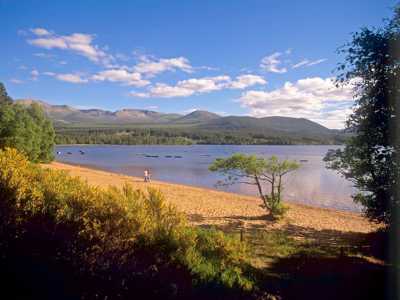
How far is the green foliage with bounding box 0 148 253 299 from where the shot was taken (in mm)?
3383

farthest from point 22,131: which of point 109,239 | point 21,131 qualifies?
point 109,239

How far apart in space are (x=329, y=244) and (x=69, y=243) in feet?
34.4

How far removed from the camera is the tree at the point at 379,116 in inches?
259

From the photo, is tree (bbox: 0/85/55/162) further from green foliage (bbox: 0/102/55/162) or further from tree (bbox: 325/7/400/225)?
tree (bbox: 325/7/400/225)

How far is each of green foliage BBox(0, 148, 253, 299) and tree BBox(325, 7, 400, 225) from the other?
13.1ft

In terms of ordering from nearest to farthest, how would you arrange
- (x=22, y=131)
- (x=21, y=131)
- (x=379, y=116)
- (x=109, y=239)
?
(x=109, y=239)
(x=379, y=116)
(x=21, y=131)
(x=22, y=131)

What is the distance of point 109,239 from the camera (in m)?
4.24

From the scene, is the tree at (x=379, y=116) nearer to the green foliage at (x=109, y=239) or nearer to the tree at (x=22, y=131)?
the green foliage at (x=109, y=239)

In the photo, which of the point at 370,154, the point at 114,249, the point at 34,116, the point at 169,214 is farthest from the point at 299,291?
the point at 34,116

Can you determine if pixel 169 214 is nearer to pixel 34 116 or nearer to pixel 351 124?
pixel 351 124

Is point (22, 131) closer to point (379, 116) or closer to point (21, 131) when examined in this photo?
point (21, 131)

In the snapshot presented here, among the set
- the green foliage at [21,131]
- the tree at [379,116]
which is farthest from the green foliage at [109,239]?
the green foliage at [21,131]

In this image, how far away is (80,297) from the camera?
3084mm

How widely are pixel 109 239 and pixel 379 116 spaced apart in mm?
6008
